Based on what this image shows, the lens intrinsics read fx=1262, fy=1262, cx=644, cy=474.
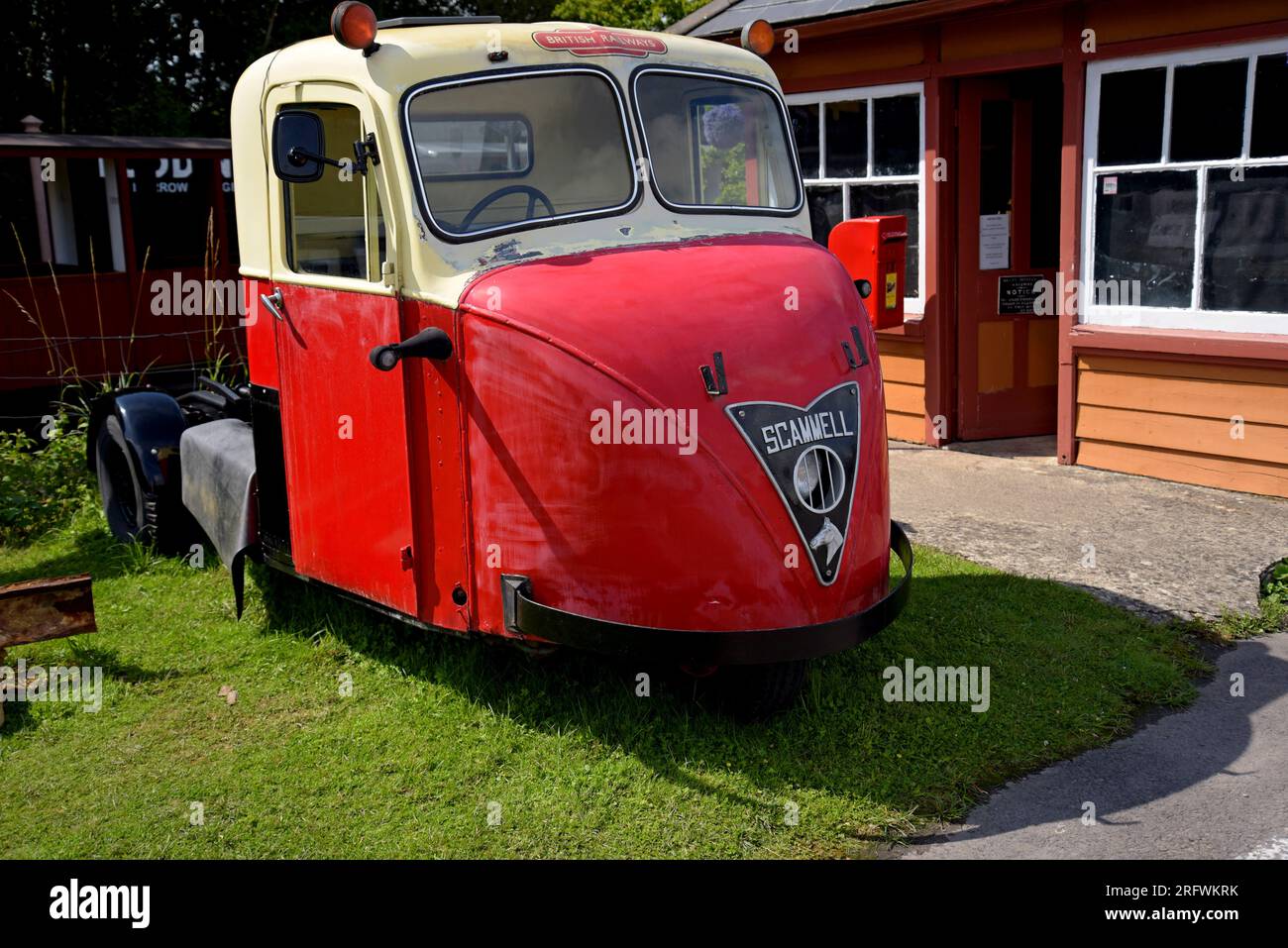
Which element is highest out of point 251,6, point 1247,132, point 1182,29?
point 251,6

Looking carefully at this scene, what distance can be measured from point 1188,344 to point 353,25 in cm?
529

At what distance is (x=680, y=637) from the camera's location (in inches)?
154

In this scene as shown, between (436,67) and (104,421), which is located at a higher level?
(436,67)

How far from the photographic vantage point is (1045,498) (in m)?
7.48

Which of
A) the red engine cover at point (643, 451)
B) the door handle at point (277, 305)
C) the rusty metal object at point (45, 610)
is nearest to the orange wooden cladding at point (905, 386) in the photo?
the red engine cover at point (643, 451)

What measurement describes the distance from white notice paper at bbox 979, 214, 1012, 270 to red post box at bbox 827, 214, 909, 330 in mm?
720

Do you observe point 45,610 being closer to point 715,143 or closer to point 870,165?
point 715,143

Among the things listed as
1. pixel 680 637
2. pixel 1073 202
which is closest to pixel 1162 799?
pixel 680 637

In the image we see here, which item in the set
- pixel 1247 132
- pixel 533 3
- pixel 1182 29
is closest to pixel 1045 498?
pixel 1247 132

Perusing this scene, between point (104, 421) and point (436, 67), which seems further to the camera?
point (104, 421)

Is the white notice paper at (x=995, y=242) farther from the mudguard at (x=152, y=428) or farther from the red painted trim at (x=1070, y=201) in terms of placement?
the mudguard at (x=152, y=428)

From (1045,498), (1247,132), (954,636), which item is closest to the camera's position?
(954,636)

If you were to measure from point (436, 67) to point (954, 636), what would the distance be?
123 inches
